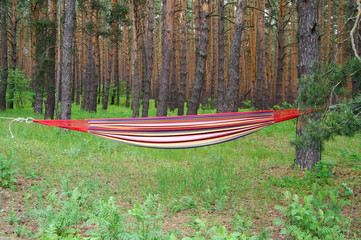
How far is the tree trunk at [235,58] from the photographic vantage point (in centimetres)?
711

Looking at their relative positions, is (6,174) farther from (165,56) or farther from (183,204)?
(165,56)

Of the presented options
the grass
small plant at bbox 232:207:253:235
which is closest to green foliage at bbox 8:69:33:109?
the grass

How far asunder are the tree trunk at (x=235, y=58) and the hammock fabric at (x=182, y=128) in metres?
3.87

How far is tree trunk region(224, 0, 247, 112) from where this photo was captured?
7.11m

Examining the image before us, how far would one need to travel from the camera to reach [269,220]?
318 centimetres

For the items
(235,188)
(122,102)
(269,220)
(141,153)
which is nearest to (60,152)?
(141,153)

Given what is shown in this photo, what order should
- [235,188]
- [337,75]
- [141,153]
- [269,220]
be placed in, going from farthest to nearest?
1. [141,153]
2. [235,188]
3. [269,220]
4. [337,75]

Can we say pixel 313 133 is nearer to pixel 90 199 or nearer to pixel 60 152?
pixel 90 199

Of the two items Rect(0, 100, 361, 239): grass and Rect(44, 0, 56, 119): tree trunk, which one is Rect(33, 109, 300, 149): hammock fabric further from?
Rect(44, 0, 56, 119): tree trunk

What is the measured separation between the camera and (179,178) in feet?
14.3

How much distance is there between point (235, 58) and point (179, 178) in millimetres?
4126

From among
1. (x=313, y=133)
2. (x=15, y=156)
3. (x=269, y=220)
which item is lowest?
(x=269, y=220)

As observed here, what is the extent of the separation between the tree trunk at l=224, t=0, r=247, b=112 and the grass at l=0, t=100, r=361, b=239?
1.34m

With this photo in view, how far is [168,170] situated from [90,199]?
5.18 ft
